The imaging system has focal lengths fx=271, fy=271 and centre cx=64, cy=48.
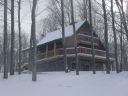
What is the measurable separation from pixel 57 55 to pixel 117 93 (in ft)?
74.3

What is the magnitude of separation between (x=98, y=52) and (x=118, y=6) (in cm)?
1521

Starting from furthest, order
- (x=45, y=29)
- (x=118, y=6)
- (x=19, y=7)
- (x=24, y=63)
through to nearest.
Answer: (x=45, y=29) → (x=24, y=63) → (x=19, y=7) → (x=118, y=6)

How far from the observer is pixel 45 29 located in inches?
2520

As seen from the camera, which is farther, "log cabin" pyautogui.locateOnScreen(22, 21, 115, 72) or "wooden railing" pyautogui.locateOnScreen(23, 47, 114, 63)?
"log cabin" pyautogui.locateOnScreen(22, 21, 115, 72)

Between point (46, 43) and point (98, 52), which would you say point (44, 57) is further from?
point (98, 52)

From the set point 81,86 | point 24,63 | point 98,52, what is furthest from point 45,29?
point 81,86

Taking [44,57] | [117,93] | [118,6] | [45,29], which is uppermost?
[45,29]

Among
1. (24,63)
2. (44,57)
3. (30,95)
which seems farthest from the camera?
(24,63)

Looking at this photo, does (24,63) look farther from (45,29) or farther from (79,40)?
(45,29)

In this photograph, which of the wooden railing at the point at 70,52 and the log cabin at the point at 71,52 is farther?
the log cabin at the point at 71,52

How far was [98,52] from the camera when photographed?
125 ft

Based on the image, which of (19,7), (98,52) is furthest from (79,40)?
(19,7)

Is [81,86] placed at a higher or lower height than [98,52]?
lower

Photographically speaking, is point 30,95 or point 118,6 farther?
point 118,6
